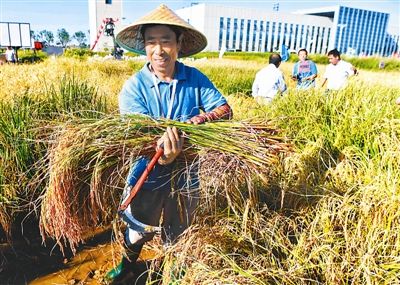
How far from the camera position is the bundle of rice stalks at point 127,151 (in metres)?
1.31

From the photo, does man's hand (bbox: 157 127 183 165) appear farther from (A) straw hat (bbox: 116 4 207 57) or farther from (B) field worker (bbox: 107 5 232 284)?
(A) straw hat (bbox: 116 4 207 57)

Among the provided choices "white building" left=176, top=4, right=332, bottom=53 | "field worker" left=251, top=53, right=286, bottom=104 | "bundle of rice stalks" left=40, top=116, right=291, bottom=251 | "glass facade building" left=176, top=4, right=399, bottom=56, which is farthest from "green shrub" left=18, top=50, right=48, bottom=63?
"white building" left=176, top=4, right=332, bottom=53

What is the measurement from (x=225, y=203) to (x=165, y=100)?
78 cm

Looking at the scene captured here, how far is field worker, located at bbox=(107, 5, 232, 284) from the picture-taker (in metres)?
1.45

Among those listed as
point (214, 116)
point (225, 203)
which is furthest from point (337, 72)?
point (214, 116)

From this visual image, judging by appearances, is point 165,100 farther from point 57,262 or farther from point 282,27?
point 282,27

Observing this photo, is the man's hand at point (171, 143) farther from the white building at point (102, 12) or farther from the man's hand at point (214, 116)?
the white building at point (102, 12)

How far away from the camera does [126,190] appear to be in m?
1.47

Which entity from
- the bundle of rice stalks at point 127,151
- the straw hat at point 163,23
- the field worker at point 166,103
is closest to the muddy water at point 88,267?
the field worker at point 166,103

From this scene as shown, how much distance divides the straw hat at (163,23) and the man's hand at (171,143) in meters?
0.50

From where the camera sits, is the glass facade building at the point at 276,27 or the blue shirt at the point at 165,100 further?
the glass facade building at the point at 276,27

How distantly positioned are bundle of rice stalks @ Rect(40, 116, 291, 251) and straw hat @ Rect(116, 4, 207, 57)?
450 mm

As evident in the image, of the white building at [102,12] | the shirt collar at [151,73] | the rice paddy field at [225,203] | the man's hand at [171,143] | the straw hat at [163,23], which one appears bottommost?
the rice paddy field at [225,203]

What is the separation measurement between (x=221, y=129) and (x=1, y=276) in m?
1.74
